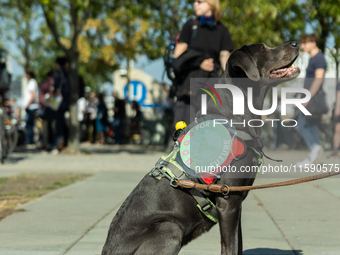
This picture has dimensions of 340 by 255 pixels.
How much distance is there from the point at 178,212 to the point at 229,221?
13.0 inches

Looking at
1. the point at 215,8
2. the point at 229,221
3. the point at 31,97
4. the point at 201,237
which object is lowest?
the point at 201,237

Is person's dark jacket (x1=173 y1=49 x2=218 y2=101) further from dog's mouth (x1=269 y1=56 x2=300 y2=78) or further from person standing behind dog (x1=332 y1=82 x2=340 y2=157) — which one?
person standing behind dog (x1=332 y1=82 x2=340 y2=157)

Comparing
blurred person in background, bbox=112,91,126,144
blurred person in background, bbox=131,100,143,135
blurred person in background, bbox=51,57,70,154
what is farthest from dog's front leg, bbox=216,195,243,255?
blurred person in background, bbox=131,100,143,135

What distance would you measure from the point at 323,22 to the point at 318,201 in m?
9.87

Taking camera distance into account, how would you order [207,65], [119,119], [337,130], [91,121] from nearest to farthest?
1. [207,65]
2. [337,130]
3. [119,119]
4. [91,121]

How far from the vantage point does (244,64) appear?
317cm

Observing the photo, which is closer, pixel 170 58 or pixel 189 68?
pixel 189 68

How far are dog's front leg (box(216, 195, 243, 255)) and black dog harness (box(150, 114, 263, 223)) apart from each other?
0.08m

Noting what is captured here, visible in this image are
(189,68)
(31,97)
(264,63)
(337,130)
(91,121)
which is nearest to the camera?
(264,63)

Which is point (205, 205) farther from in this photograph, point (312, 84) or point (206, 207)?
point (312, 84)

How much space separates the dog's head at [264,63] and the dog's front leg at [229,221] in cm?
84

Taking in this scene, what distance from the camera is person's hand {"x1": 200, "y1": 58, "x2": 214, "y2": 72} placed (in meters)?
5.07

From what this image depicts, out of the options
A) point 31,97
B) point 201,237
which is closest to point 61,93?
point 31,97

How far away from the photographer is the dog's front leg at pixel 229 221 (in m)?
2.98
